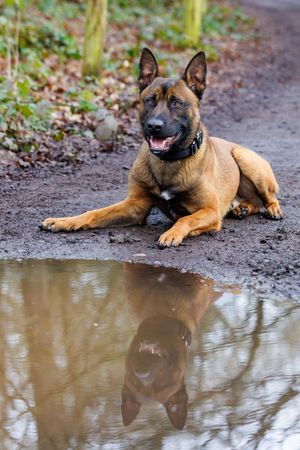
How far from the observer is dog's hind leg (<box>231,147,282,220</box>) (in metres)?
8.09

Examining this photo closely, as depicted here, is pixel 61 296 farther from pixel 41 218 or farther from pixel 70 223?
pixel 41 218

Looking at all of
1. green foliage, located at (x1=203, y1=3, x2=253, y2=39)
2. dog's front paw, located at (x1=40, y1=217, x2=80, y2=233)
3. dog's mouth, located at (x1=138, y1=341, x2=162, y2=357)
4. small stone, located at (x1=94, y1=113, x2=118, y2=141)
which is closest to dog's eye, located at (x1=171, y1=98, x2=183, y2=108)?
dog's front paw, located at (x1=40, y1=217, x2=80, y2=233)

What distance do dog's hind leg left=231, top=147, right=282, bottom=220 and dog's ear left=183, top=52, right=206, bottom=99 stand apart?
1.25 m

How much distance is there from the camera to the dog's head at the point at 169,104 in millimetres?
6809

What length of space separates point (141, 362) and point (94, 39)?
1009cm

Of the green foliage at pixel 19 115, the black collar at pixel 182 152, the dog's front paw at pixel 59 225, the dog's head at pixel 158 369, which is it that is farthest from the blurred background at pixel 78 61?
the dog's head at pixel 158 369

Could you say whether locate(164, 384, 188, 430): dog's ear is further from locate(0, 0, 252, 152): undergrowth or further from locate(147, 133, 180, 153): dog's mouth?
locate(0, 0, 252, 152): undergrowth

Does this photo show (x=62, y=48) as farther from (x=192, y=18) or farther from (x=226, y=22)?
(x=226, y=22)

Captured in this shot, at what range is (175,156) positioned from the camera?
7.15 meters

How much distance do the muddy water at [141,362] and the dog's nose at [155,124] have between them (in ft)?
4.12

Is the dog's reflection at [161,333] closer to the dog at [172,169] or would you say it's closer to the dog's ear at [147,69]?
the dog at [172,169]

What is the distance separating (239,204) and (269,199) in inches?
12.3

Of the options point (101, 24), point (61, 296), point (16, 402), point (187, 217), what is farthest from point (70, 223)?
point (101, 24)

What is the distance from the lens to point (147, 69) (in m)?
7.16
